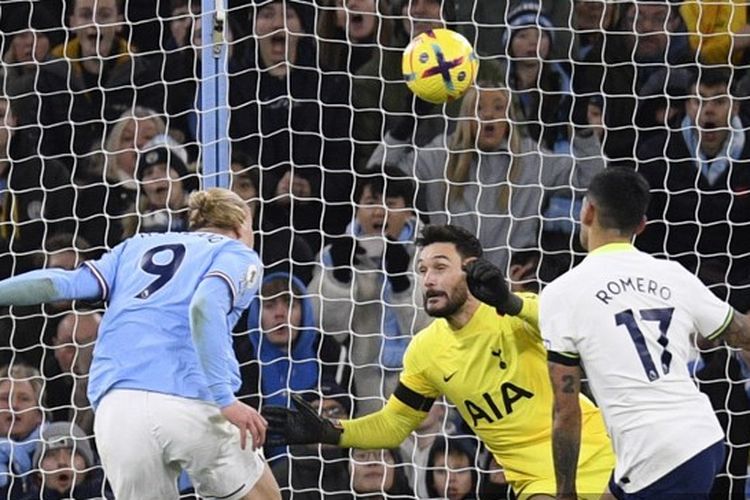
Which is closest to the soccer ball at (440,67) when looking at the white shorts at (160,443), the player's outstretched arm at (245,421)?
the white shorts at (160,443)

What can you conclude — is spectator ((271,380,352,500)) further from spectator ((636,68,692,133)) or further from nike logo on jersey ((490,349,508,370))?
spectator ((636,68,692,133))

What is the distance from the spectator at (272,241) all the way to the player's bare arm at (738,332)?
2982 mm

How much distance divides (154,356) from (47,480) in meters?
2.07

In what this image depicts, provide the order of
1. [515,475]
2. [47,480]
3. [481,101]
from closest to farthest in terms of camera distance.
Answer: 1. [515,475]
2. [47,480]
3. [481,101]

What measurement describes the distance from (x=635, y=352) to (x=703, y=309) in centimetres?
30

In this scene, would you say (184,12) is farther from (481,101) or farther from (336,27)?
(481,101)

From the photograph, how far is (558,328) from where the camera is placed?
18.6ft

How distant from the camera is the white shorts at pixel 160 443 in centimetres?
634

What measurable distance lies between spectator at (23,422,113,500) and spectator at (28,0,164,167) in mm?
1591

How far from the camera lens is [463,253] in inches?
272

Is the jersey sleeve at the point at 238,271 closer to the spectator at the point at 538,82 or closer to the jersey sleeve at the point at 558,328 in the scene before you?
the jersey sleeve at the point at 558,328

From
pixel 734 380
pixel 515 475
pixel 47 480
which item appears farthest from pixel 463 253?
pixel 47 480

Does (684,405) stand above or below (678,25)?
below

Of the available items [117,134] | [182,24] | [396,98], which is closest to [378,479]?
[396,98]
